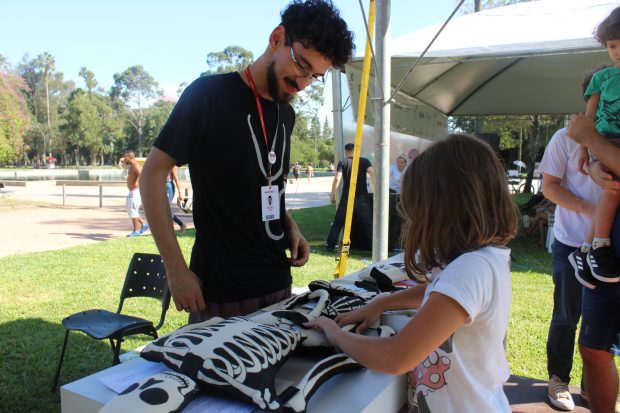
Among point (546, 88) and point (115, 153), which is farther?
point (115, 153)

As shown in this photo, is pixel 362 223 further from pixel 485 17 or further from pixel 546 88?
pixel 546 88

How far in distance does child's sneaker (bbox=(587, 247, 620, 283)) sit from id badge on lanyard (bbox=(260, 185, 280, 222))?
1435mm

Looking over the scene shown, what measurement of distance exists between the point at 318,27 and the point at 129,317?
92.0 inches

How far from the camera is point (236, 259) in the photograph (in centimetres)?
166

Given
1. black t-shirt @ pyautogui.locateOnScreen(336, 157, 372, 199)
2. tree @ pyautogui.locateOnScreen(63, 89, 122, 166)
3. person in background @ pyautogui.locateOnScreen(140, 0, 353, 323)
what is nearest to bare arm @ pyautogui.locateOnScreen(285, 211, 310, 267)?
person in background @ pyautogui.locateOnScreen(140, 0, 353, 323)

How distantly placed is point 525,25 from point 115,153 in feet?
221

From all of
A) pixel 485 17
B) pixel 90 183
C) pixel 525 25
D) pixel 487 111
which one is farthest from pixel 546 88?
pixel 90 183

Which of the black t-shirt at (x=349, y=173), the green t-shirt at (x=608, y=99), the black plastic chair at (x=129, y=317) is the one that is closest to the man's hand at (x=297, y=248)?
the black plastic chair at (x=129, y=317)

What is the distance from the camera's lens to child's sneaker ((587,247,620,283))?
6.66ft

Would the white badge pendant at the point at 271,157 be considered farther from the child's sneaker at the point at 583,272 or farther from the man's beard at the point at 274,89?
the child's sneaker at the point at 583,272

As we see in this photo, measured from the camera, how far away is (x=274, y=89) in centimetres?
167

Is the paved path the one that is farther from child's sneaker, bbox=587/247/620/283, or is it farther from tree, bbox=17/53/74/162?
tree, bbox=17/53/74/162

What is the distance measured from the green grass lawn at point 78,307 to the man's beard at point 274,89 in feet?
8.13

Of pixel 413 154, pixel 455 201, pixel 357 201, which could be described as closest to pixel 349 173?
pixel 357 201
